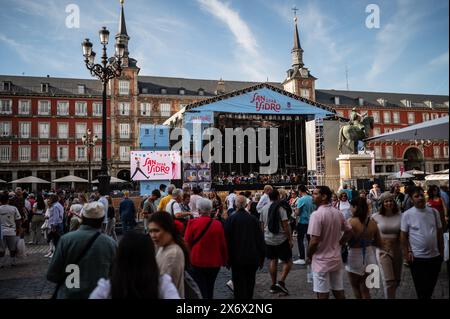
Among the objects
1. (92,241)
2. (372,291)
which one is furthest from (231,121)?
(92,241)

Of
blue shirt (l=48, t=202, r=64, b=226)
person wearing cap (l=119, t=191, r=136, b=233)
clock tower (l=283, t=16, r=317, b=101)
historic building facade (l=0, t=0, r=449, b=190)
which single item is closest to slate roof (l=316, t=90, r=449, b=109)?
clock tower (l=283, t=16, r=317, b=101)

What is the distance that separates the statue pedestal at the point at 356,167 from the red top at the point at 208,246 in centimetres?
1309

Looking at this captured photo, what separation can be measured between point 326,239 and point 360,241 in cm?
52

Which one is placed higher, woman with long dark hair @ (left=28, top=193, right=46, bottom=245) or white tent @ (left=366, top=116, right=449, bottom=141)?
white tent @ (left=366, top=116, right=449, bottom=141)

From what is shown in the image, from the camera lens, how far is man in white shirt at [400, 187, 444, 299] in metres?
3.88

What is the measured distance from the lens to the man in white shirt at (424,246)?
388 centimetres

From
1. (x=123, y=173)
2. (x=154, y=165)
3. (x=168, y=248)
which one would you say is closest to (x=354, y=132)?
(x=154, y=165)

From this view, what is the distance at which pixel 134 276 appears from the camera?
6.60ft

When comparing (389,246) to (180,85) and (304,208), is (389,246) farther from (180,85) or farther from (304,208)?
(180,85)

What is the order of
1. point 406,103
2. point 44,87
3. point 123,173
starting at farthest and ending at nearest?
point 406,103, point 123,173, point 44,87

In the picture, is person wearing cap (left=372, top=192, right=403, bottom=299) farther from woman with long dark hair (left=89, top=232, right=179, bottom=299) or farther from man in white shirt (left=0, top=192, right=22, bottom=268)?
man in white shirt (left=0, top=192, right=22, bottom=268)

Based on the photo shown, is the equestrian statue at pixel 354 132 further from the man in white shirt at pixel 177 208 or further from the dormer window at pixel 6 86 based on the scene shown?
the dormer window at pixel 6 86

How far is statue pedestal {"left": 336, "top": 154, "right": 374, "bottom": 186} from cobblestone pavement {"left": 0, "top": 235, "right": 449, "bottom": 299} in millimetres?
10267

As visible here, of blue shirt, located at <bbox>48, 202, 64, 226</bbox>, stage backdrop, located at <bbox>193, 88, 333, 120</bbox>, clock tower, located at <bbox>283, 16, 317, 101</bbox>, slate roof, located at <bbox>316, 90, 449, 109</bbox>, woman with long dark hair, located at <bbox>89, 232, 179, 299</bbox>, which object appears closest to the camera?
woman with long dark hair, located at <bbox>89, 232, 179, 299</bbox>
